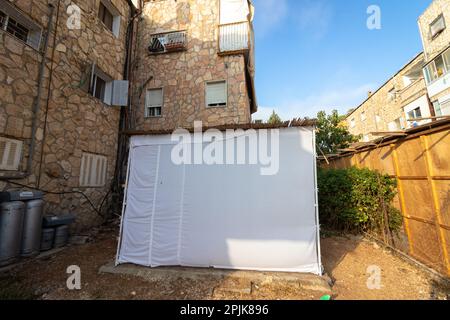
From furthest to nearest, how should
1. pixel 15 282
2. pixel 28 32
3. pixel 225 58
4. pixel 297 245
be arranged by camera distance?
1. pixel 225 58
2. pixel 28 32
3. pixel 297 245
4. pixel 15 282

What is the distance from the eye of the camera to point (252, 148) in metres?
3.86

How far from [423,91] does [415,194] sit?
44.5 feet

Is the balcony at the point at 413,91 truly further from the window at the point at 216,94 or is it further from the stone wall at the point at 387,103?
the window at the point at 216,94

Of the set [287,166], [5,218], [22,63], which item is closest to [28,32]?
[22,63]

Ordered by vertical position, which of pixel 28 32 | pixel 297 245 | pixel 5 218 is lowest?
pixel 297 245

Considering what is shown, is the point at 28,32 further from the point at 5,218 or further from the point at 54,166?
the point at 5,218

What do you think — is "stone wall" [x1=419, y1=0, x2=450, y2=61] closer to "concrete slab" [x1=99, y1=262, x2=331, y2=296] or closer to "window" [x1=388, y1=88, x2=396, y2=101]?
"window" [x1=388, y1=88, x2=396, y2=101]

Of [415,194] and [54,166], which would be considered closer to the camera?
[415,194]

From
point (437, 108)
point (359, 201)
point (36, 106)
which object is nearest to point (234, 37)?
point (36, 106)

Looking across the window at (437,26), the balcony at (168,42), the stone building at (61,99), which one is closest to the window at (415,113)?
the window at (437,26)

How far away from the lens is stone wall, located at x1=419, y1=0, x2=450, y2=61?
1131 centimetres

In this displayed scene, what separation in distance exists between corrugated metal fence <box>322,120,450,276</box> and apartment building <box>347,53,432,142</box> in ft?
33.1

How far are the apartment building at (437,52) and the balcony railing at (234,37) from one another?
39.8ft

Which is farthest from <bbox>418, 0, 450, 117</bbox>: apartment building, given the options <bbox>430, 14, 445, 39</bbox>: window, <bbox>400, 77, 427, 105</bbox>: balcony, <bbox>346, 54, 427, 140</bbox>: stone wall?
<bbox>346, 54, 427, 140</bbox>: stone wall
